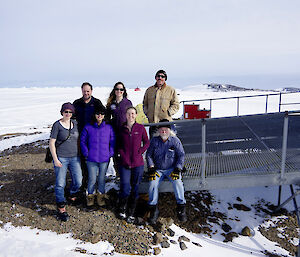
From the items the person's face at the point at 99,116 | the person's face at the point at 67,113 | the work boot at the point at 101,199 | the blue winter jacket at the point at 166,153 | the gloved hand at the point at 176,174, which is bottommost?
the work boot at the point at 101,199

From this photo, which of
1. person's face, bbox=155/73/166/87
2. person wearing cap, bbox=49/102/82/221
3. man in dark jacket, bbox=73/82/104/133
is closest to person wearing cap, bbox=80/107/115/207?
person wearing cap, bbox=49/102/82/221

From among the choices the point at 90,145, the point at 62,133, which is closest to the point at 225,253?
the point at 90,145

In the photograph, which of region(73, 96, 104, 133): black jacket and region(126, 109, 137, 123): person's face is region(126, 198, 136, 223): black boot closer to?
region(126, 109, 137, 123): person's face

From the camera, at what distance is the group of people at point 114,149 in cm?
441

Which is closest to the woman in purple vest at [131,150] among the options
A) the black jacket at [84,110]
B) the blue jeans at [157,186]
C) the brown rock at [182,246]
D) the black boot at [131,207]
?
the black boot at [131,207]

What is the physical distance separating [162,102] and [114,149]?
1410 mm

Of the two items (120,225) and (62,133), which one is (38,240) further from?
(62,133)

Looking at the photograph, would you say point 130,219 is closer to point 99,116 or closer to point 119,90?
point 99,116

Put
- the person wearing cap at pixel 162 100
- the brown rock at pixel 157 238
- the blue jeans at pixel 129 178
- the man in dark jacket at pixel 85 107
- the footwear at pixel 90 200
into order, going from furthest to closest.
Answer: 1. the person wearing cap at pixel 162 100
2. the footwear at pixel 90 200
3. the man in dark jacket at pixel 85 107
4. the blue jeans at pixel 129 178
5. the brown rock at pixel 157 238

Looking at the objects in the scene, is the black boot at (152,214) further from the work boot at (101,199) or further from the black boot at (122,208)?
the work boot at (101,199)

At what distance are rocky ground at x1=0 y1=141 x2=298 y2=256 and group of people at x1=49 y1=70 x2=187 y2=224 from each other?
0.22m

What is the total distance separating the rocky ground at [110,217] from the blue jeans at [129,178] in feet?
1.97

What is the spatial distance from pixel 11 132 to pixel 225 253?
Answer: 51.1ft

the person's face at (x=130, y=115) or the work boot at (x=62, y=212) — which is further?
the work boot at (x=62, y=212)
